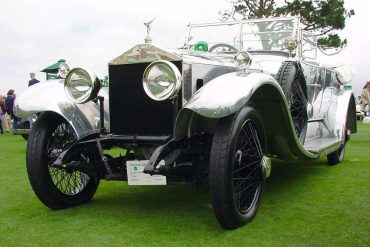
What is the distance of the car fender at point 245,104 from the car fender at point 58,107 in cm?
108

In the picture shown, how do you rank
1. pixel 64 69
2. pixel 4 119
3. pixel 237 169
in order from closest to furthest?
pixel 237 169, pixel 64 69, pixel 4 119

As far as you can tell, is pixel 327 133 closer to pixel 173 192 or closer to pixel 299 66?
pixel 299 66

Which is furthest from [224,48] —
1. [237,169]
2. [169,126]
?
[237,169]

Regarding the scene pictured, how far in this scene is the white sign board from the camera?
3428 millimetres

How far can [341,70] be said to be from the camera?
6.19 m

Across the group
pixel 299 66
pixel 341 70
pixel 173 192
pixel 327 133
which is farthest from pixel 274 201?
pixel 341 70

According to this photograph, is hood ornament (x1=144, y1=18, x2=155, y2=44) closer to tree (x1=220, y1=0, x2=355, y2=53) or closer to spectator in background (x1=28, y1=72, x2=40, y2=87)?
spectator in background (x1=28, y1=72, x2=40, y2=87)

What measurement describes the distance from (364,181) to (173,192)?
2.09 m

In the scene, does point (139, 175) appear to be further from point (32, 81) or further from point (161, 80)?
point (32, 81)

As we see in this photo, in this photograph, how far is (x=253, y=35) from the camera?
5527 mm

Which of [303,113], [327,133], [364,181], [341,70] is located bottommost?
[364,181]

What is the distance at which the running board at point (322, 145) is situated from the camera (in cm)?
454

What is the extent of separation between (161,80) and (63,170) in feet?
3.95

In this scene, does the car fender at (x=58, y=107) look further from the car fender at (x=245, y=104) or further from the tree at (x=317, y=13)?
the tree at (x=317, y=13)
